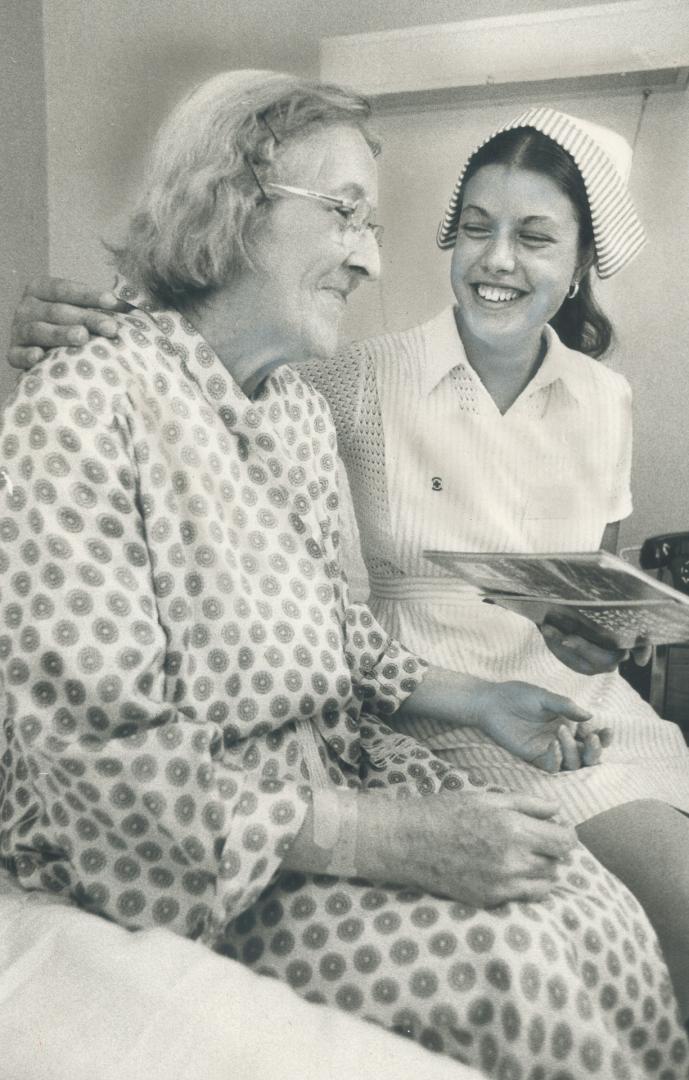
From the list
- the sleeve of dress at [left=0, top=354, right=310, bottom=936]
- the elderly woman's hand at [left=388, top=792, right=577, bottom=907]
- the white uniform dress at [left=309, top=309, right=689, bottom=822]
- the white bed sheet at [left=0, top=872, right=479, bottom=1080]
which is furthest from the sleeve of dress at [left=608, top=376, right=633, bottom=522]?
the white bed sheet at [left=0, top=872, right=479, bottom=1080]

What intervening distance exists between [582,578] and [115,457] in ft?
1.40

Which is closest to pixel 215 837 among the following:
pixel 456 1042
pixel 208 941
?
pixel 208 941

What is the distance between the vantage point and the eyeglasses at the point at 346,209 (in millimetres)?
950

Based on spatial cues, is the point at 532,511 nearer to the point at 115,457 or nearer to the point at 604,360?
the point at 604,360

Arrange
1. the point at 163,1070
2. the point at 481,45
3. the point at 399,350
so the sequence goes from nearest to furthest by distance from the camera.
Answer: the point at 163,1070 < the point at 481,45 < the point at 399,350

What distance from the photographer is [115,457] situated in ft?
2.84


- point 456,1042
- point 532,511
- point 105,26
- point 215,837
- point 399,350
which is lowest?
point 456,1042

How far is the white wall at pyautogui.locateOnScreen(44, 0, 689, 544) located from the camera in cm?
96

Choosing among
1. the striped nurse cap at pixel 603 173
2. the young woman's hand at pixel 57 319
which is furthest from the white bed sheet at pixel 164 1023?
the striped nurse cap at pixel 603 173

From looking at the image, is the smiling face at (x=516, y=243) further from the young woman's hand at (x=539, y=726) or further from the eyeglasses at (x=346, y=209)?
the young woman's hand at (x=539, y=726)

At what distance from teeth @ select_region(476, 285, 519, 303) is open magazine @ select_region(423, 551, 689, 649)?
0.90 feet

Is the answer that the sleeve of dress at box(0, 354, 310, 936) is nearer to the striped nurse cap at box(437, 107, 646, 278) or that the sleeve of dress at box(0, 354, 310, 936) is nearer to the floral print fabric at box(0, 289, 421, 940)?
the floral print fabric at box(0, 289, 421, 940)

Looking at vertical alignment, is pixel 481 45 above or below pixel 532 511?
above

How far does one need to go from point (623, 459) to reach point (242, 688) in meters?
0.45
